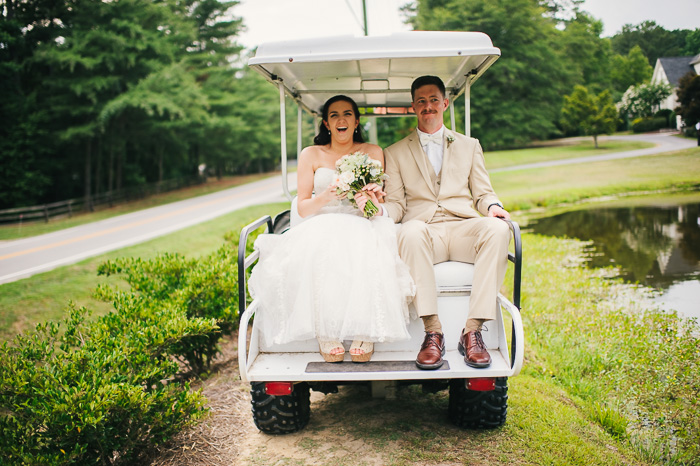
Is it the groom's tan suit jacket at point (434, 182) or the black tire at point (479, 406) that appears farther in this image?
the groom's tan suit jacket at point (434, 182)

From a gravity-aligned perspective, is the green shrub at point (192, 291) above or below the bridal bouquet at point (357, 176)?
below

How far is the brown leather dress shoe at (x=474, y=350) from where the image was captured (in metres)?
2.61

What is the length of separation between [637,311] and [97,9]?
2107 cm

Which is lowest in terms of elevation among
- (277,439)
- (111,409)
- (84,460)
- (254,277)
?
(277,439)

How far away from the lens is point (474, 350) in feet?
8.71

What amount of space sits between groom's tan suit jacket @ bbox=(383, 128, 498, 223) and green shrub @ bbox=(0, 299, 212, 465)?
6.09 feet

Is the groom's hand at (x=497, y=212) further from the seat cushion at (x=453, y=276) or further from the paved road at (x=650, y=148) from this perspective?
the paved road at (x=650, y=148)

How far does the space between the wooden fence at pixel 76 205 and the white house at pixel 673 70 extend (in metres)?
19.3

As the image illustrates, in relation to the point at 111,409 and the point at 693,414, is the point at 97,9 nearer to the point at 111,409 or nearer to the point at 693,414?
the point at 111,409

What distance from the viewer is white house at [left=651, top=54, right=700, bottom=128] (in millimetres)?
6984

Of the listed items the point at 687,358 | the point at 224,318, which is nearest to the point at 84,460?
the point at 224,318

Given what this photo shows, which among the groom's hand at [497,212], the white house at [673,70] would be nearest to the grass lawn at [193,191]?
the white house at [673,70]

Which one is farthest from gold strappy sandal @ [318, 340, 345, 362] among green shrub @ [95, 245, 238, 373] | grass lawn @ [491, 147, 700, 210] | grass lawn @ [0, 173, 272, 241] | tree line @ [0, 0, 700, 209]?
grass lawn @ [0, 173, 272, 241]

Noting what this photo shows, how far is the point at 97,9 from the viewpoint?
62.1ft
